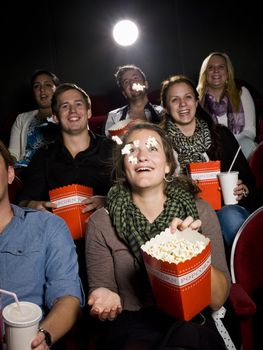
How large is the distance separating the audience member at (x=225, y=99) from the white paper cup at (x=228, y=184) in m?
1.12

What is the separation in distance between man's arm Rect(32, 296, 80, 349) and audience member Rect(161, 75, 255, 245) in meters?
1.21

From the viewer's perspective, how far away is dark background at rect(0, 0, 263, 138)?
174 inches


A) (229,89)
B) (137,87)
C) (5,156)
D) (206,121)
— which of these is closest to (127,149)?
(5,156)

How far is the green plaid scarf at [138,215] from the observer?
59.0 inches

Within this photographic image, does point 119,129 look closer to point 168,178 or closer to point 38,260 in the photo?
point 168,178

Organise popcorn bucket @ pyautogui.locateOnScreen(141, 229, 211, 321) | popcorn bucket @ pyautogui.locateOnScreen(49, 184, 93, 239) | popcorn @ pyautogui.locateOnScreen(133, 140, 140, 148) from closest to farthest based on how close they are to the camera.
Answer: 1. popcorn bucket @ pyautogui.locateOnScreen(141, 229, 211, 321)
2. popcorn @ pyautogui.locateOnScreen(133, 140, 140, 148)
3. popcorn bucket @ pyautogui.locateOnScreen(49, 184, 93, 239)

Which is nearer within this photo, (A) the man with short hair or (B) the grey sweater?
(B) the grey sweater

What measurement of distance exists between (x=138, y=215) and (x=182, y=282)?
496mm

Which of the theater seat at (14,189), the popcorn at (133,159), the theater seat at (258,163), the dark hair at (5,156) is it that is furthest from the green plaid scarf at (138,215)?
the theater seat at (258,163)

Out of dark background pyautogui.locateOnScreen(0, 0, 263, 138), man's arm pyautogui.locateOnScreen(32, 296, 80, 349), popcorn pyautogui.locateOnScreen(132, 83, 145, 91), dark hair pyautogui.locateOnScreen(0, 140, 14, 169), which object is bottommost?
man's arm pyautogui.locateOnScreen(32, 296, 80, 349)

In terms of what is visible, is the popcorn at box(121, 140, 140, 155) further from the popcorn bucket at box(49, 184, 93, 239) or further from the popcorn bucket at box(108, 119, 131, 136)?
the popcorn bucket at box(108, 119, 131, 136)

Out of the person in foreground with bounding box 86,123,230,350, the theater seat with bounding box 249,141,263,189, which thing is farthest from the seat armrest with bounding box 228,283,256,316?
the theater seat with bounding box 249,141,263,189

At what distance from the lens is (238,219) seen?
2.07 m

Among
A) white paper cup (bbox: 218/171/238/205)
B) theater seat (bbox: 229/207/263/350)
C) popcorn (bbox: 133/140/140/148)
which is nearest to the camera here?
popcorn (bbox: 133/140/140/148)
